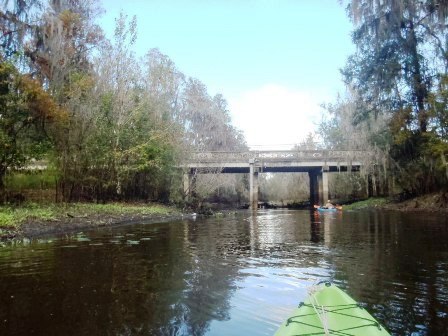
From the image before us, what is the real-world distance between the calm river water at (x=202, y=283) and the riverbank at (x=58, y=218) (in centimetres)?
143

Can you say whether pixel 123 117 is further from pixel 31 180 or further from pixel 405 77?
pixel 405 77

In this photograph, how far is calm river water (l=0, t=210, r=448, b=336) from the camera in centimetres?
431

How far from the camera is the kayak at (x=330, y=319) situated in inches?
130

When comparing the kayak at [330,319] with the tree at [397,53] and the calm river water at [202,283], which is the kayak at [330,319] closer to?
the calm river water at [202,283]

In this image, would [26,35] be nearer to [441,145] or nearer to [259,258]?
[259,258]

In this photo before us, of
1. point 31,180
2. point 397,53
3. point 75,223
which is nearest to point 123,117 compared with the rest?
point 31,180

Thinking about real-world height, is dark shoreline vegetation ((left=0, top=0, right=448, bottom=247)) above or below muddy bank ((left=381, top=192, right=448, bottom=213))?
above

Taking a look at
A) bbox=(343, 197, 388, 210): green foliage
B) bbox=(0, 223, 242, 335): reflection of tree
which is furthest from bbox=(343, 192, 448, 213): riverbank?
bbox=(0, 223, 242, 335): reflection of tree

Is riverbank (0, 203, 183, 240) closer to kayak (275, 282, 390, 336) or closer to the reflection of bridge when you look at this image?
kayak (275, 282, 390, 336)

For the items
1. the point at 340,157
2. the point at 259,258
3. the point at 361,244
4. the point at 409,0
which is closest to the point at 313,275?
the point at 259,258

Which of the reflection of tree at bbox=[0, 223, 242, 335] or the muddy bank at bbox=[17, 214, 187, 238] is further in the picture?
the muddy bank at bbox=[17, 214, 187, 238]

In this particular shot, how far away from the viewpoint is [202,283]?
6.11 meters

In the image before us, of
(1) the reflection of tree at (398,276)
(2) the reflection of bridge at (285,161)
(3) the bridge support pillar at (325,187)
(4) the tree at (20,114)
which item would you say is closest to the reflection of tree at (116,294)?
(1) the reflection of tree at (398,276)

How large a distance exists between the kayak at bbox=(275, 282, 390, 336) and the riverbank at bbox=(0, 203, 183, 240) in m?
9.00
